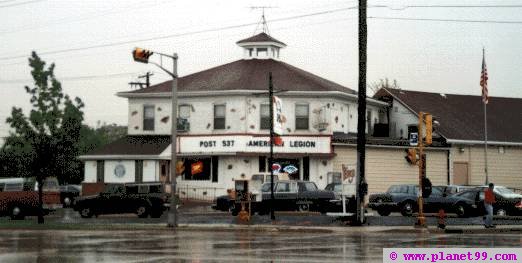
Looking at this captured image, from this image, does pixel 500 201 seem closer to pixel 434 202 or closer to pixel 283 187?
pixel 434 202

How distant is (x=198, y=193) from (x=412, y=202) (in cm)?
1636

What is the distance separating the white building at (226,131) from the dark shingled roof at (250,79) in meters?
0.07

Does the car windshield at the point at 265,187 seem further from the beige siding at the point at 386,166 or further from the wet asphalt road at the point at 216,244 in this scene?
the beige siding at the point at 386,166

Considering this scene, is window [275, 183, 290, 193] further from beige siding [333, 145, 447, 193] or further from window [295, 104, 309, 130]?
window [295, 104, 309, 130]

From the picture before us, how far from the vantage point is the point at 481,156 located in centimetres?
5769

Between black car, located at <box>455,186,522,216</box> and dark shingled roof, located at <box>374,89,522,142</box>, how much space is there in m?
15.6

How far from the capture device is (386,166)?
53844 mm

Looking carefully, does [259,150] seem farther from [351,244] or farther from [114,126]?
[114,126]

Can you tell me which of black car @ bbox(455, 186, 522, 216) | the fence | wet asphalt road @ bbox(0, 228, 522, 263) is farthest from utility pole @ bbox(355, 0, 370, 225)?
the fence

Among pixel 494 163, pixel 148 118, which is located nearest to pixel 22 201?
pixel 148 118

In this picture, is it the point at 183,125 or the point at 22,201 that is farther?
the point at 183,125

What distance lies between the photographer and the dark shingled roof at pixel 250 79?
5341cm

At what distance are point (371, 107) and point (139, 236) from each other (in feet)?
104

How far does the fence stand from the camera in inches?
2069
